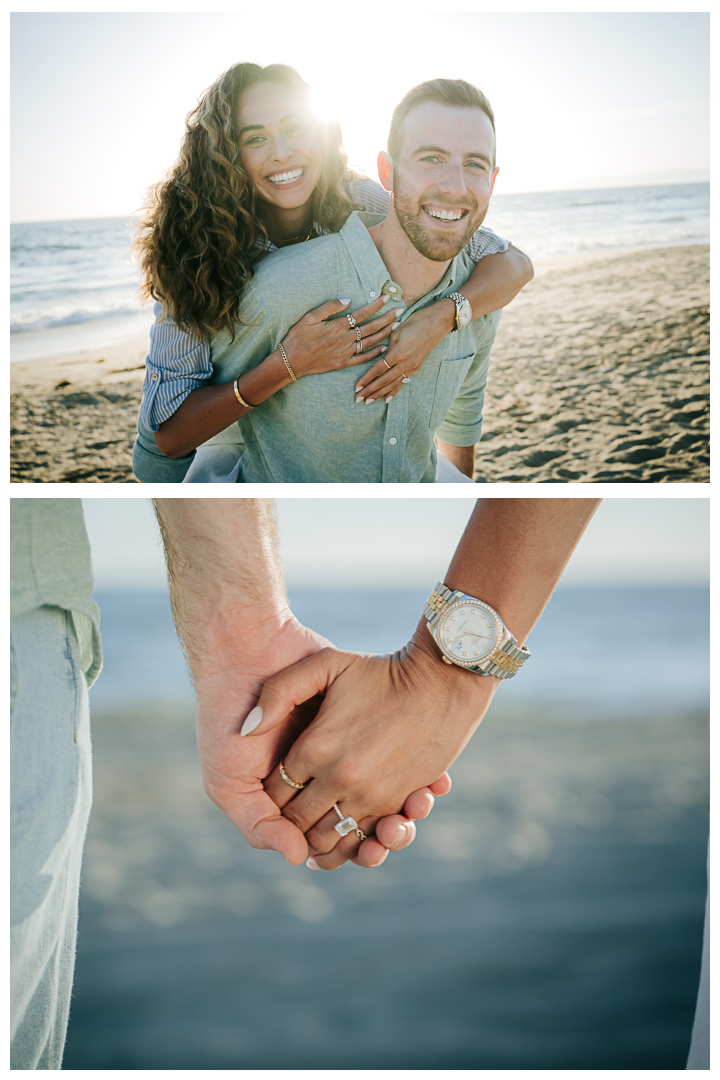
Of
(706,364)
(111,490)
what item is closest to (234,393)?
(111,490)

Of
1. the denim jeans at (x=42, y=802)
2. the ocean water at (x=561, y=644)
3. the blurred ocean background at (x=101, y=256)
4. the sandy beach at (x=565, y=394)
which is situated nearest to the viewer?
the denim jeans at (x=42, y=802)

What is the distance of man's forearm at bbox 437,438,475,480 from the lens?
257 cm

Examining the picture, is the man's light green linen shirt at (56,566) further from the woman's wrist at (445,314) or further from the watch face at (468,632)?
the woman's wrist at (445,314)

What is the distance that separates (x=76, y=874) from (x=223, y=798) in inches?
16.0

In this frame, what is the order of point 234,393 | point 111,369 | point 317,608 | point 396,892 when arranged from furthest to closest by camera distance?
point 317,608 < point 111,369 < point 396,892 < point 234,393

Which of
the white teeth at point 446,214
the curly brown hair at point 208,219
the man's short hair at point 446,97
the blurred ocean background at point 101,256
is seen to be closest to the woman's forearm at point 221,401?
the curly brown hair at point 208,219

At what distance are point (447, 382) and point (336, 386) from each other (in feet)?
1.08

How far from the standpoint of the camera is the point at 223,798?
1867 mm

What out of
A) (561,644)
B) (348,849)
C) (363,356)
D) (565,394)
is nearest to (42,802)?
(348,849)

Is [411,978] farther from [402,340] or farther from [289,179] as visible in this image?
[289,179]

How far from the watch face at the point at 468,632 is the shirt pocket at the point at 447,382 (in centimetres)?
58

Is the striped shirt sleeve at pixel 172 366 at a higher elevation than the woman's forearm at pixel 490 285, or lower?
lower

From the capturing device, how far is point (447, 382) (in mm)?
2006

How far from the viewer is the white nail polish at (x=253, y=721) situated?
1760mm
